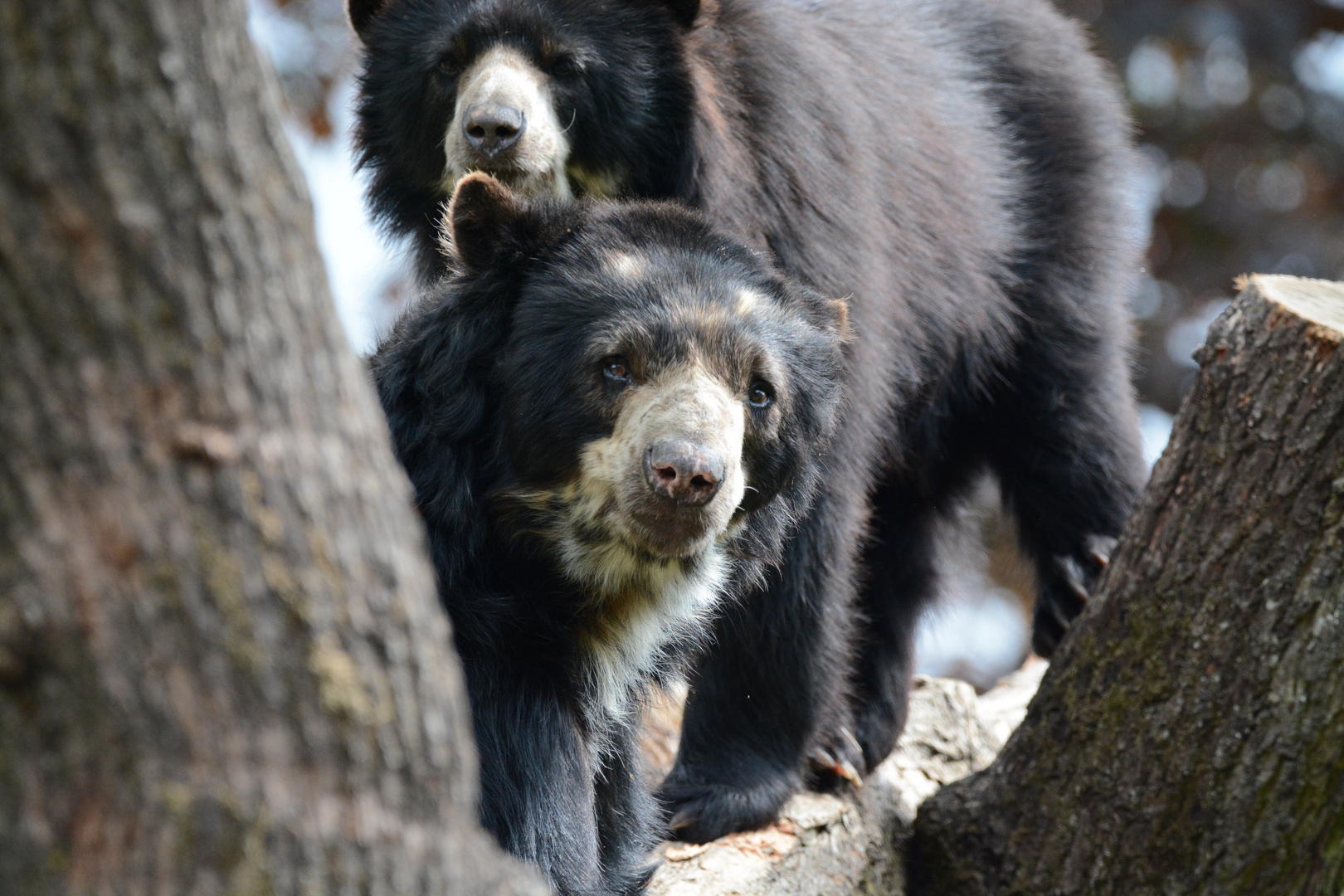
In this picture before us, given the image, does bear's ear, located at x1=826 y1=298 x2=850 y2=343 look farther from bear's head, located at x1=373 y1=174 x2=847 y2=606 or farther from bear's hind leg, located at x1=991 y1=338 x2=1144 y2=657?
bear's hind leg, located at x1=991 y1=338 x2=1144 y2=657

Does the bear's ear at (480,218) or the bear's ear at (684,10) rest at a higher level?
the bear's ear at (684,10)

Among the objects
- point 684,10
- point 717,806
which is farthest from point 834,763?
point 684,10

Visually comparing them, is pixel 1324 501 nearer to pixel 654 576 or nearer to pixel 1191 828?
pixel 1191 828

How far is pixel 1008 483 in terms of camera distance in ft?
19.7

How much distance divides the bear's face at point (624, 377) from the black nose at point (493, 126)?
2.87 ft

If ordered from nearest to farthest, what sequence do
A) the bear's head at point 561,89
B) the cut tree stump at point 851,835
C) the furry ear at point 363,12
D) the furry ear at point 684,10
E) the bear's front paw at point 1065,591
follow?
the cut tree stump at point 851,835, the bear's head at point 561,89, the furry ear at point 684,10, the furry ear at point 363,12, the bear's front paw at point 1065,591

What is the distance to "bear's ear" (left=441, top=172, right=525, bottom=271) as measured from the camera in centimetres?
343

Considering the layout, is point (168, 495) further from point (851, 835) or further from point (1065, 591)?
point (1065, 591)

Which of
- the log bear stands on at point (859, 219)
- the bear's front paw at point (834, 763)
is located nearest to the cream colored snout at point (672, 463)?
the log bear stands on at point (859, 219)

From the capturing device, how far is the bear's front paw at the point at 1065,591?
5535 millimetres

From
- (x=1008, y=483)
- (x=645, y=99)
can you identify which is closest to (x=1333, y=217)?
(x=1008, y=483)

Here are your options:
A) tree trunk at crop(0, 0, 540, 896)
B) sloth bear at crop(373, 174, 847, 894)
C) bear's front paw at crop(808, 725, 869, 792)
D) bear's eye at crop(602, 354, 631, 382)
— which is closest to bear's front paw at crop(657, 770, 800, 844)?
bear's front paw at crop(808, 725, 869, 792)

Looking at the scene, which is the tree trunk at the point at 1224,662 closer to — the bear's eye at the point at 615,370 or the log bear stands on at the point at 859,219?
the log bear stands on at the point at 859,219

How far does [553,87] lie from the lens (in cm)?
462
